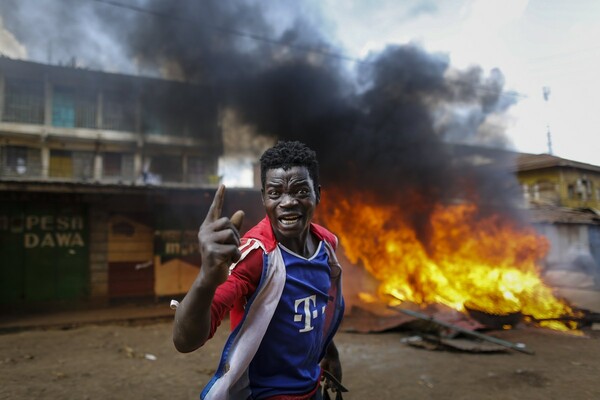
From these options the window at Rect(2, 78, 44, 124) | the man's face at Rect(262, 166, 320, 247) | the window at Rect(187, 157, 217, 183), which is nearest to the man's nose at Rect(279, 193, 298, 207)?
the man's face at Rect(262, 166, 320, 247)

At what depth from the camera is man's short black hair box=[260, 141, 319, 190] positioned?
170 cm

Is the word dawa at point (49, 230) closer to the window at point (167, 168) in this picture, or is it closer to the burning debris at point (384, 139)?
the burning debris at point (384, 139)

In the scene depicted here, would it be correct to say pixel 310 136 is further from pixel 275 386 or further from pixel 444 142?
pixel 275 386

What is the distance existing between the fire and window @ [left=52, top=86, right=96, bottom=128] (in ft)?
57.1

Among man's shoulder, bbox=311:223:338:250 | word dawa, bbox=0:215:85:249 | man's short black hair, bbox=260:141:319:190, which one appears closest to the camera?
man's short black hair, bbox=260:141:319:190

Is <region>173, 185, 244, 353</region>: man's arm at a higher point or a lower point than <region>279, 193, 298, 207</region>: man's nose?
lower

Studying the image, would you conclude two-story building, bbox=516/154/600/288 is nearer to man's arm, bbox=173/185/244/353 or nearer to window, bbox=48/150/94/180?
man's arm, bbox=173/185/244/353

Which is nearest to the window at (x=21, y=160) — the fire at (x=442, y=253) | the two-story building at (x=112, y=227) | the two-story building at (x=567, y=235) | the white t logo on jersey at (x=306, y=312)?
the two-story building at (x=112, y=227)

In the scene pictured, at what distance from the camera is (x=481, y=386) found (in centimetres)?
475

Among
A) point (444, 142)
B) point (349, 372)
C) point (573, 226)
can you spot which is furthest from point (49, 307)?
point (573, 226)

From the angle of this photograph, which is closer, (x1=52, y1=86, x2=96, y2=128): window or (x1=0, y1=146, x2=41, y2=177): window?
(x1=0, y1=146, x2=41, y2=177): window

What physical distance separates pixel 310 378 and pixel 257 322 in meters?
0.44

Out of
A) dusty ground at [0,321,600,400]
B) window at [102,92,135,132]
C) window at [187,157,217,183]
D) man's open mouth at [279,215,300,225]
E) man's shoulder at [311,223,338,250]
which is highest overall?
window at [102,92,135,132]

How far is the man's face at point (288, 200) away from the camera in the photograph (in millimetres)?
1641
